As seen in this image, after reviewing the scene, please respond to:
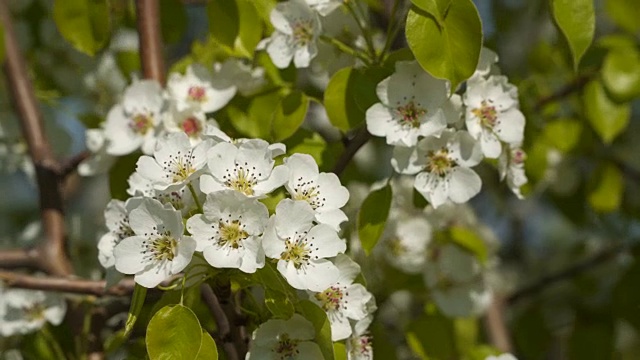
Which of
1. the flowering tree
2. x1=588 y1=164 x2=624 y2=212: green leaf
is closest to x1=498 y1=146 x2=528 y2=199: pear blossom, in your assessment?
the flowering tree

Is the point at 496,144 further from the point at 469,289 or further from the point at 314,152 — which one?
the point at 469,289

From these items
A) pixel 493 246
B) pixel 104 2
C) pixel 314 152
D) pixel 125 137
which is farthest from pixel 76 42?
pixel 493 246

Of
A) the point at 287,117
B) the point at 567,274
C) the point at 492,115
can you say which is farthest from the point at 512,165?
the point at 567,274

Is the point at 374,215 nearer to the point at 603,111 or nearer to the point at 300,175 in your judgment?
the point at 300,175

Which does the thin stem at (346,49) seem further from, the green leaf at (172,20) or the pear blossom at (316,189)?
the green leaf at (172,20)

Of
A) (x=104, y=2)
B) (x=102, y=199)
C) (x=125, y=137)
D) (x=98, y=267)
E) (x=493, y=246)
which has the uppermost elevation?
(x=104, y=2)

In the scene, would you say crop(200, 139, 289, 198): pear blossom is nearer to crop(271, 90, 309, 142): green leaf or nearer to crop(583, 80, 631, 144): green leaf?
crop(271, 90, 309, 142): green leaf
